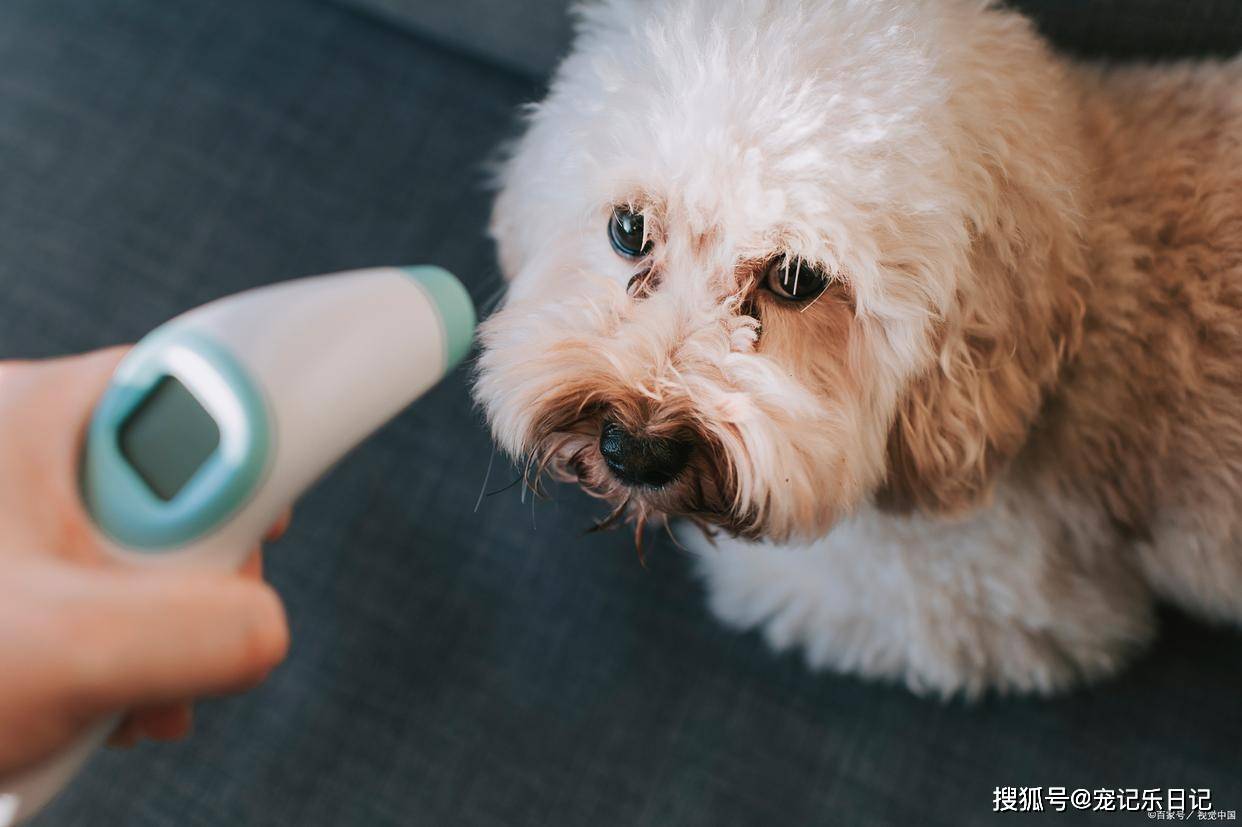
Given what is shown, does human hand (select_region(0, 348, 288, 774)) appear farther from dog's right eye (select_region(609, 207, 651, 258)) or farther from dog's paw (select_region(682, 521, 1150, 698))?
dog's paw (select_region(682, 521, 1150, 698))

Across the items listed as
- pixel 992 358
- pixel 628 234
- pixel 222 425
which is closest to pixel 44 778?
pixel 222 425

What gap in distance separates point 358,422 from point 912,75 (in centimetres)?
54

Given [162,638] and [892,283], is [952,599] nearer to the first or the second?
[892,283]

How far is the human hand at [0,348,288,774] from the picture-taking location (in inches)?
19.3

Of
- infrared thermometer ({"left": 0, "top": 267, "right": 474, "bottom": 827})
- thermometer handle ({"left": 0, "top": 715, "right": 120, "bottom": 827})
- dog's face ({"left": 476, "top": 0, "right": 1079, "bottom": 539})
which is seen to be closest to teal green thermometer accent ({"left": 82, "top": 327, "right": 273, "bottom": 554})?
infrared thermometer ({"left": 0, "top": 267, "right": 474, "bottom": 827})

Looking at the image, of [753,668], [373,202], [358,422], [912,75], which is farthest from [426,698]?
[912,75]

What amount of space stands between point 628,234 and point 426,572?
533 mm

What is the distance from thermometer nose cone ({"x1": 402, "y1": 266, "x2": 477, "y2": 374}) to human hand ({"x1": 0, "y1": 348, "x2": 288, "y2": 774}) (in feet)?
0.69

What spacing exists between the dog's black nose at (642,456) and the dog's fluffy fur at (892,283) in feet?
0.05

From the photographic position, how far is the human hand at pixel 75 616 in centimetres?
49

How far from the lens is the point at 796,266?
83cm

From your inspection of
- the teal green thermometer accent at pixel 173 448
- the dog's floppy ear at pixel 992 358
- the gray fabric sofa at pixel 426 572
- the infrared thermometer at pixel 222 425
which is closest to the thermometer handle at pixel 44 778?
the infrared thermometer at pixel 222 425

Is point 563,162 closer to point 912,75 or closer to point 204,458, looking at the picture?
point 912,75

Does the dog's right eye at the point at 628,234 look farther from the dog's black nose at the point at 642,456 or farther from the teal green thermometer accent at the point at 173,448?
the teal green thermometer accent at the point at 173,448
